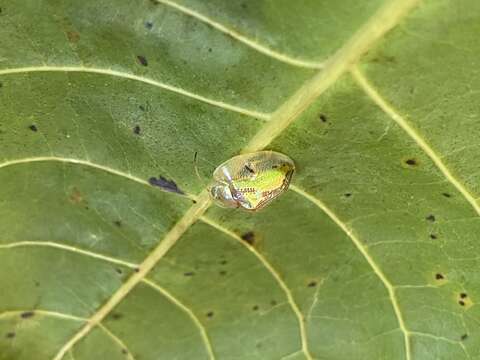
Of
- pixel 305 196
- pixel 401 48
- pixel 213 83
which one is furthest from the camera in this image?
pixel 305 196

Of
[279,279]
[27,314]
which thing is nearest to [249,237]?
[279,279]

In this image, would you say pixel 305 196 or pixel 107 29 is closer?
pixel 107 29

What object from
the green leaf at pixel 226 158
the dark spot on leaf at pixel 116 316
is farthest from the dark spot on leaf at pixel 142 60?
the dark spot on leaf at pixel 116 316

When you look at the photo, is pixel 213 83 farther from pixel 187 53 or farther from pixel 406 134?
pixel 406 134

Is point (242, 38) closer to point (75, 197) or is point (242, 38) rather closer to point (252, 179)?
point (252, 179)

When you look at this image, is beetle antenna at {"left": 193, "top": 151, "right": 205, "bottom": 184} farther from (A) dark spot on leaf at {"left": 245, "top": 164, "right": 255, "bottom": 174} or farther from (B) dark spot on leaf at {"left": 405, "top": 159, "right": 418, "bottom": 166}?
(B) dark spot on leaf at {"left": 405, "top": 159, "right": 418, "bottom": 166}

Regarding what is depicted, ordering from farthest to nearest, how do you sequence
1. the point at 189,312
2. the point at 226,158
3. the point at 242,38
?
1. the point at 189,312
2. the point at 226,158
3. the point at 242,38

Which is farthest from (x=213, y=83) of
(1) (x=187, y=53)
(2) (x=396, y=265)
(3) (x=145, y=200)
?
(2) (x=396, y=265)

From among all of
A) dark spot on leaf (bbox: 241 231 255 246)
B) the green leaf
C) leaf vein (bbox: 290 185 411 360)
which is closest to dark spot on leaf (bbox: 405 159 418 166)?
the green leaf
